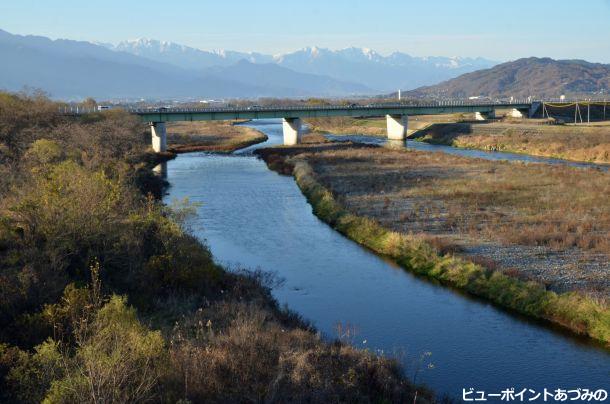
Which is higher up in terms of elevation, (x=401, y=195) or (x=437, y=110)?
(x=437, y=110)

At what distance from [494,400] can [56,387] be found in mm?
11863

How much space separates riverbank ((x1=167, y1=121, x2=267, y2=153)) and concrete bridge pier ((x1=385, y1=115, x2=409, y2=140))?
23.4 meters

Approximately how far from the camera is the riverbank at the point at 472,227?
81.5 feet

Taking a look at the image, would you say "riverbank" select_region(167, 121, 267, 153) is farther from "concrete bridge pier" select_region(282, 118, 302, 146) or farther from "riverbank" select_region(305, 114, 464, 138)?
"riverbank" select_region(305, 114, 464, 138)

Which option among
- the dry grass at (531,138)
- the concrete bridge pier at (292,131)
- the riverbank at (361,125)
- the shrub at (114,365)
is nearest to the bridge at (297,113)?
the concrete bridge pier at (292,131)

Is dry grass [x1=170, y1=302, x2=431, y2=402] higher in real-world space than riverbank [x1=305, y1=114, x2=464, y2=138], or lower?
lower

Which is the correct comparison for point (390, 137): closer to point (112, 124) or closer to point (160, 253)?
point (112, 124)

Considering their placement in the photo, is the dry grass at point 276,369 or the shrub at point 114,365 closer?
the shrub at point 114,365

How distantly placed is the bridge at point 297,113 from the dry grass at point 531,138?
514 cm

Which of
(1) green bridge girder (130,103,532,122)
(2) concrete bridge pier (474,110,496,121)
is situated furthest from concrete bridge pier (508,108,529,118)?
(1) green bridge girder (130,103,532,122)

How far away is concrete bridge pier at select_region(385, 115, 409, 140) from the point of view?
114 m

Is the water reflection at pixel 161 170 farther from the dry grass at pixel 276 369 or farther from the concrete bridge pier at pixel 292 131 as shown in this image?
the dry grass at pixel 276 369

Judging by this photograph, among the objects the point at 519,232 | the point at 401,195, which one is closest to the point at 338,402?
the point at 519,232

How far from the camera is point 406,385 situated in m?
17.1
